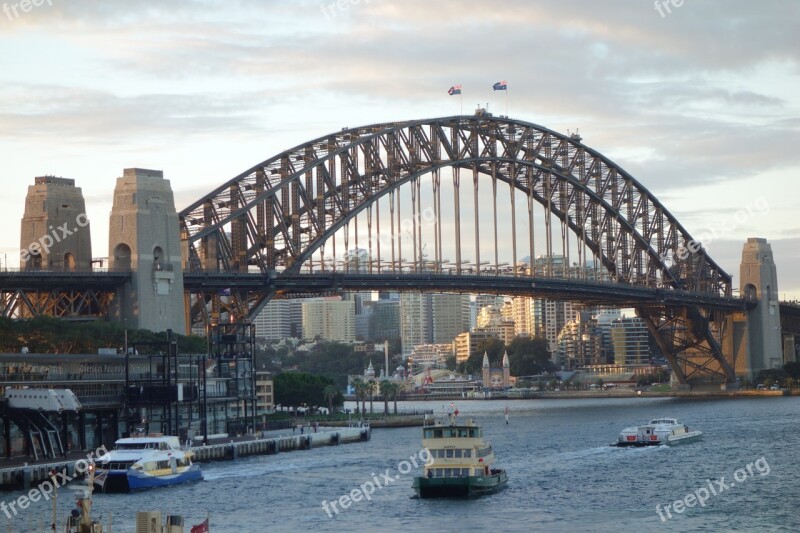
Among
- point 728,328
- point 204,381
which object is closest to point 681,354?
point 728,328

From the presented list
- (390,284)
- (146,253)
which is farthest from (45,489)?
(390,284)

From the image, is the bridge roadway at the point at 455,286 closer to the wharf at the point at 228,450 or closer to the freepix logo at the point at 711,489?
the wharf at the point at 228,450

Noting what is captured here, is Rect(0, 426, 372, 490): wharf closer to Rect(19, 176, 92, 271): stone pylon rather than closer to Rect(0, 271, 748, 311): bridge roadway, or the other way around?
Rect(0, 271, 748, 311): bridge roadway

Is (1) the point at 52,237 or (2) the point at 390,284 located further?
(2) the point at 390,284

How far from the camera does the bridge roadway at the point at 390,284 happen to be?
4122 inches

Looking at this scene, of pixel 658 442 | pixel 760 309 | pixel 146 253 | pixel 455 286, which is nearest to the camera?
pixel 658 442

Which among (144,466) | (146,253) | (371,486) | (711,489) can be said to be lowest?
(711,489)

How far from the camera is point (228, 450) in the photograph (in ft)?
296

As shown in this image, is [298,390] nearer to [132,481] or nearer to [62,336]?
[62,336]

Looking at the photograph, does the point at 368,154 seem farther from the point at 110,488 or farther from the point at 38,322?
→ the point at 110,488

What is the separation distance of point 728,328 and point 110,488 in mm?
126292

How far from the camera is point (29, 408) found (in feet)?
252

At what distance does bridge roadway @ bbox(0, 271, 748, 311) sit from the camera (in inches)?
4122

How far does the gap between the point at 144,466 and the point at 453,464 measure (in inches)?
591
